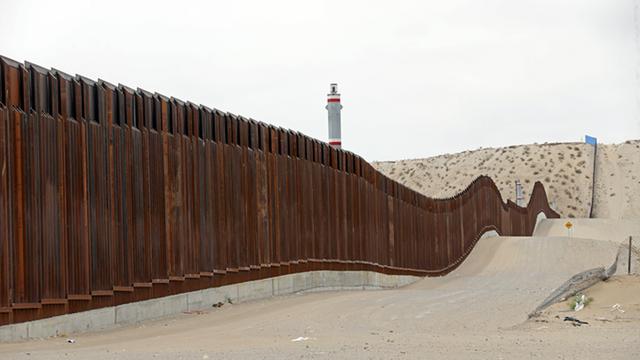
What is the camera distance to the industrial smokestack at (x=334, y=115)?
42.6 m

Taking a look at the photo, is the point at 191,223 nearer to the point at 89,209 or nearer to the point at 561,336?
the point at 89,209

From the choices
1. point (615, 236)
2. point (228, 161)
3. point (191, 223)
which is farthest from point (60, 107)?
point (615, 236)

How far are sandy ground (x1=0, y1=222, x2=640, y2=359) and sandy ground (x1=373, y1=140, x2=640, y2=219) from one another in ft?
329

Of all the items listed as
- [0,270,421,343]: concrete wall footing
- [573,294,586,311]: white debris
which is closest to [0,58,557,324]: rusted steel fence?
[0,270,421,343]: concrete wall footing

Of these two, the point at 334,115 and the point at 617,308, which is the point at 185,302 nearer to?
the point at 617,308

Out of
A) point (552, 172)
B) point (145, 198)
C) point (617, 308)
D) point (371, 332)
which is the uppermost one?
point (552, 172)

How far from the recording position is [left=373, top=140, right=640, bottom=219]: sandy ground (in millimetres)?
126312

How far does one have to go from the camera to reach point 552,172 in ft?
435

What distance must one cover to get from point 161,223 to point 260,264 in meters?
4.91

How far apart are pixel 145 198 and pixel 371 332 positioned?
17.3ft

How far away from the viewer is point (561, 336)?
14.3 metres

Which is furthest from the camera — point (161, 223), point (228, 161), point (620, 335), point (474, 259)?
point (474, 259)

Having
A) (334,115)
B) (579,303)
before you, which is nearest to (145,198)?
(579,303)

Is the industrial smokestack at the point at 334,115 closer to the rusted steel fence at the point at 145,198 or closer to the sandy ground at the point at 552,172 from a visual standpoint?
the rusted steel fence at the point at 145,198
